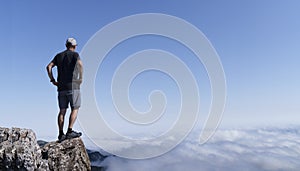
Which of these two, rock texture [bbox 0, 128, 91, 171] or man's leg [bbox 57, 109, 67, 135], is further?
man's leg [bbox 57, 109, 67, 135]

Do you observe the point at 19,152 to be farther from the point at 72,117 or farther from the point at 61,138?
the point at 72,117

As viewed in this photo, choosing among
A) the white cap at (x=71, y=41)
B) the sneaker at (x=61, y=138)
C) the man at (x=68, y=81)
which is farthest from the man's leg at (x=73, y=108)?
the white cap at (x=71, y=41)

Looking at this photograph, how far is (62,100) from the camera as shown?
43.1ft

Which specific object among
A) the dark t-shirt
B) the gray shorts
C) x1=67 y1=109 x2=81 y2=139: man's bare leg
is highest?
the dark t-shirt

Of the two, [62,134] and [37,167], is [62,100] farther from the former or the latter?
[37,167]

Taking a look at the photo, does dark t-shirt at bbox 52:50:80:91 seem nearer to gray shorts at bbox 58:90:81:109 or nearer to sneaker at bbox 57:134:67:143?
gray shorts at bbox 58:90:81:109

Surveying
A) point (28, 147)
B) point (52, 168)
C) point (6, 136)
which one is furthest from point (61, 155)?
point (6, 136)

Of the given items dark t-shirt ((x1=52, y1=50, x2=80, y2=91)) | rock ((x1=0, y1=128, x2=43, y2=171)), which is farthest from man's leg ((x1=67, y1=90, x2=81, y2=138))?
rock ((x1=0, y1=128, x2=43, y2=171))

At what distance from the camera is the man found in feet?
42.8

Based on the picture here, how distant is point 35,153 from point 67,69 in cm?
358

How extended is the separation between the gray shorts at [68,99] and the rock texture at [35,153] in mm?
1462

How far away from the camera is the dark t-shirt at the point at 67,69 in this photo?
1304 centimetres

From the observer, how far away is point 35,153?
1163 centimetres

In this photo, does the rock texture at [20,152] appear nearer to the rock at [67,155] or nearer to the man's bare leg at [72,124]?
the rock at [67,155]
